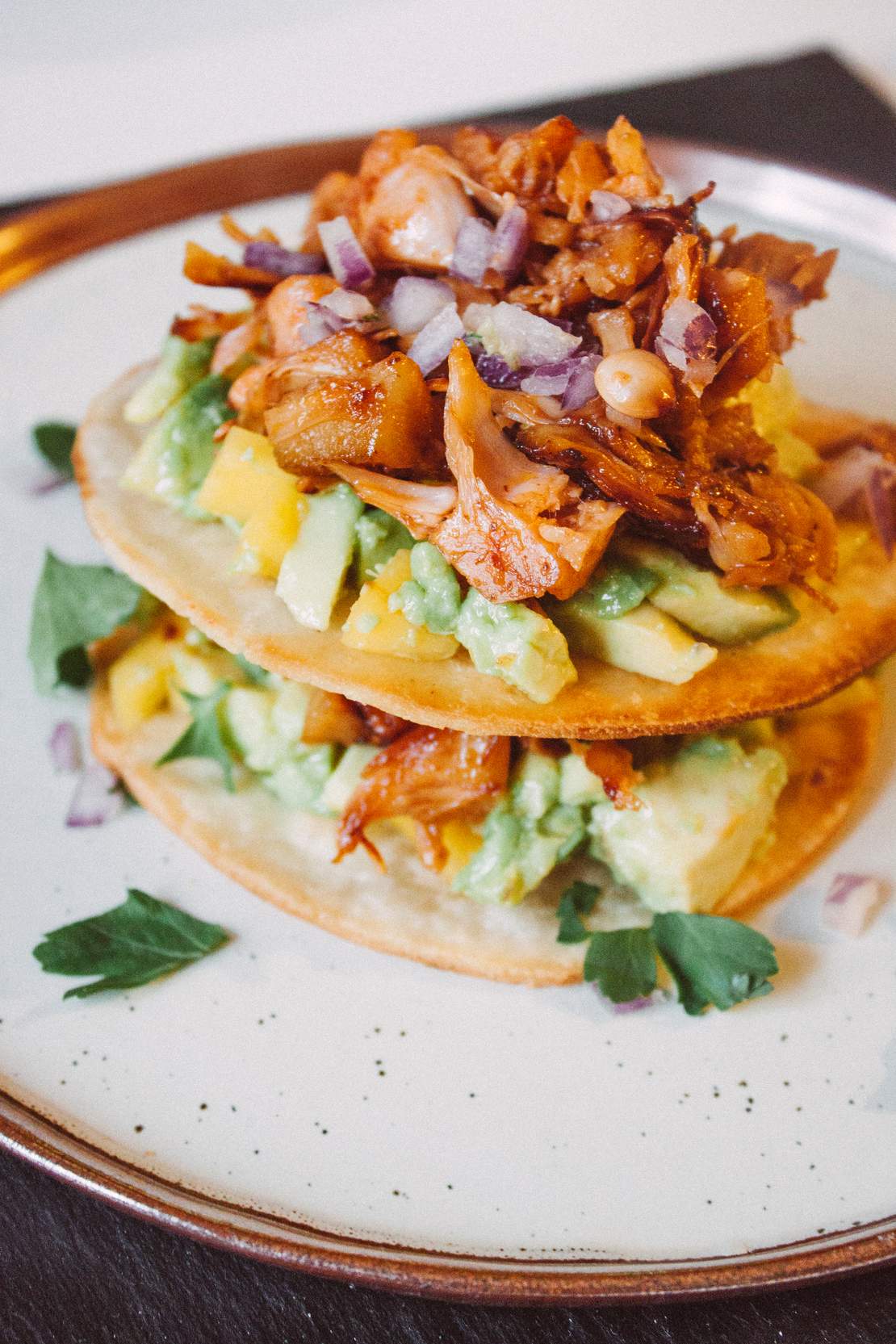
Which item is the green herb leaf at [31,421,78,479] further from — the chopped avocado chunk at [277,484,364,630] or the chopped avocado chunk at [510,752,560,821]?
the chopped avocado chunk at [510,752,560,821]

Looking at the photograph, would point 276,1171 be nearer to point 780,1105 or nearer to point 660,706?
point 780,1105

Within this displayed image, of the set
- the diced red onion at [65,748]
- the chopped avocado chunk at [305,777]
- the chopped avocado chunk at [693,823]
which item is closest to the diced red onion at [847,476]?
the chopped avocado chunk at [693,823]

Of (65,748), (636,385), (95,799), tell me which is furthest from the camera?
(65,748)

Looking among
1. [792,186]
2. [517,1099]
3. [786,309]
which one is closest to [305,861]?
[517,1099]

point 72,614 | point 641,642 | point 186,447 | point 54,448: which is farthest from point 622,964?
point 54,448

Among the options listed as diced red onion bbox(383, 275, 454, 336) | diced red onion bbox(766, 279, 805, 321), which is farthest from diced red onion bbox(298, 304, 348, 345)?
diced red onion bbox(766, 279, 805, 321)

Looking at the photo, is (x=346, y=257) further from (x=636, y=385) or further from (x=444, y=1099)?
(x=444, y=1099)
